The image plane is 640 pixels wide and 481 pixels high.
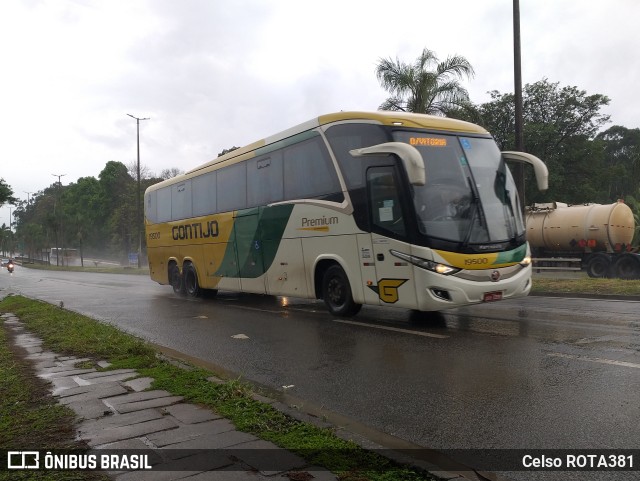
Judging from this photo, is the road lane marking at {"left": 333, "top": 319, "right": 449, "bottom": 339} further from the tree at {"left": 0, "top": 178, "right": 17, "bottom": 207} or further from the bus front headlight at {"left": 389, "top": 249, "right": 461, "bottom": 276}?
the tree at {"left": 0, "top": 178, "right": 17, "bottom": 207}

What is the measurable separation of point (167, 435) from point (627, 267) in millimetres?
20878

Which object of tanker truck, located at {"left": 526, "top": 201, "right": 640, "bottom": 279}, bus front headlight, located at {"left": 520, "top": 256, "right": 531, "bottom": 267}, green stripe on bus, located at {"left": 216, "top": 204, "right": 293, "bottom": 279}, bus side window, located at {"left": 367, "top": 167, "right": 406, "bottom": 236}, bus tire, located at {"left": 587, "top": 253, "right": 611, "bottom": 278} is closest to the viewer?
bus side window, located at {"left": 367, "top": 167, "right": 406, "bottom": 236}

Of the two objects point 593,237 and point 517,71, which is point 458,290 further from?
point 593,237

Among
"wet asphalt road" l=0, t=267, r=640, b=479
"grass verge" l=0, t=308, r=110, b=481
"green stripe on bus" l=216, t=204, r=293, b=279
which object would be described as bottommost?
→ "wet asphalt road" l=0, t=267, r=640, b=479

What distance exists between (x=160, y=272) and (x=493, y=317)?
477 inches

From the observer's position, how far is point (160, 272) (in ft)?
A: 59.6

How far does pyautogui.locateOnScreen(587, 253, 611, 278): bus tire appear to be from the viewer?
20750 millimetres

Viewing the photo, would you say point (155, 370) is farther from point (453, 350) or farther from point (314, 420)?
point (453, 350)

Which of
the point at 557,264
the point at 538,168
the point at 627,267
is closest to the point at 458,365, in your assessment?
the point at 538,168

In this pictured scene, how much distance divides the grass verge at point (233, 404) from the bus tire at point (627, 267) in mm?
18881

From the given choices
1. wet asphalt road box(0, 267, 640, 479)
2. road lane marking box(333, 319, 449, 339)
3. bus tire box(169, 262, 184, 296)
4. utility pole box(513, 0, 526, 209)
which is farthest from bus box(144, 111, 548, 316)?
utility pole box(513, 0, 526, 209)

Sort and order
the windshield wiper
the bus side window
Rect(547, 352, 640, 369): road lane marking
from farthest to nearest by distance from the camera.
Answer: the bus side window, the windshield wiper, Rect(547, 352, 640, 369): road lane marking

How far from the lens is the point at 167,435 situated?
4109 mm

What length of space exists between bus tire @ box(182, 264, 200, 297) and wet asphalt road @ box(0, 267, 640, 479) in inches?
161
